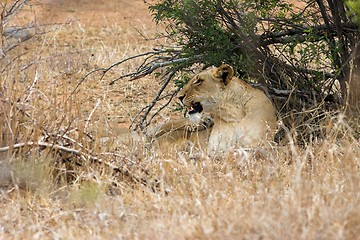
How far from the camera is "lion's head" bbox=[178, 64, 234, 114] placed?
5.86 metres

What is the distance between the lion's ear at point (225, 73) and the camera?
579 cm

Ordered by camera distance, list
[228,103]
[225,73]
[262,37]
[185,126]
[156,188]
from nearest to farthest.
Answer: [156,188]
[225,73]
[228,103]
[185,126]
[262,37]

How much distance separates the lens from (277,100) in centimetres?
627

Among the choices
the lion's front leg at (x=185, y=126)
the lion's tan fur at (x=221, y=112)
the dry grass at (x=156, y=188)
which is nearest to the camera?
the dry grass at (x=156, y=188)

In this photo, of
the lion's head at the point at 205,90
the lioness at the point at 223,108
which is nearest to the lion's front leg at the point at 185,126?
the lioness at the point at 223,108

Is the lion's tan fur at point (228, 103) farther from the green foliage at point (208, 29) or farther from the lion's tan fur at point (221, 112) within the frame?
the green foliage at point (208, 29)

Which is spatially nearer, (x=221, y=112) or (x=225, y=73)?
(x=225, y=73)

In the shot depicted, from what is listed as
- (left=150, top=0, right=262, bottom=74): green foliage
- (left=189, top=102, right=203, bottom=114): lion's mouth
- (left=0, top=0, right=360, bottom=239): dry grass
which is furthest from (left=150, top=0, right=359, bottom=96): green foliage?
(left=0, top=0, right=360, bottom=239): dry grass

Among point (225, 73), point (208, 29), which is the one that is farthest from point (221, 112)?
point (208, 29)

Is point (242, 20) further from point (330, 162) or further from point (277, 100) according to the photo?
point (330, 162)

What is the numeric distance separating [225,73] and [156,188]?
1.55 meters

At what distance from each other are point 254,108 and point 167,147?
713 millimetres

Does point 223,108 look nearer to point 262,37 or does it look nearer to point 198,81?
point 198,81

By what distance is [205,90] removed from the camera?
5.91 meters
